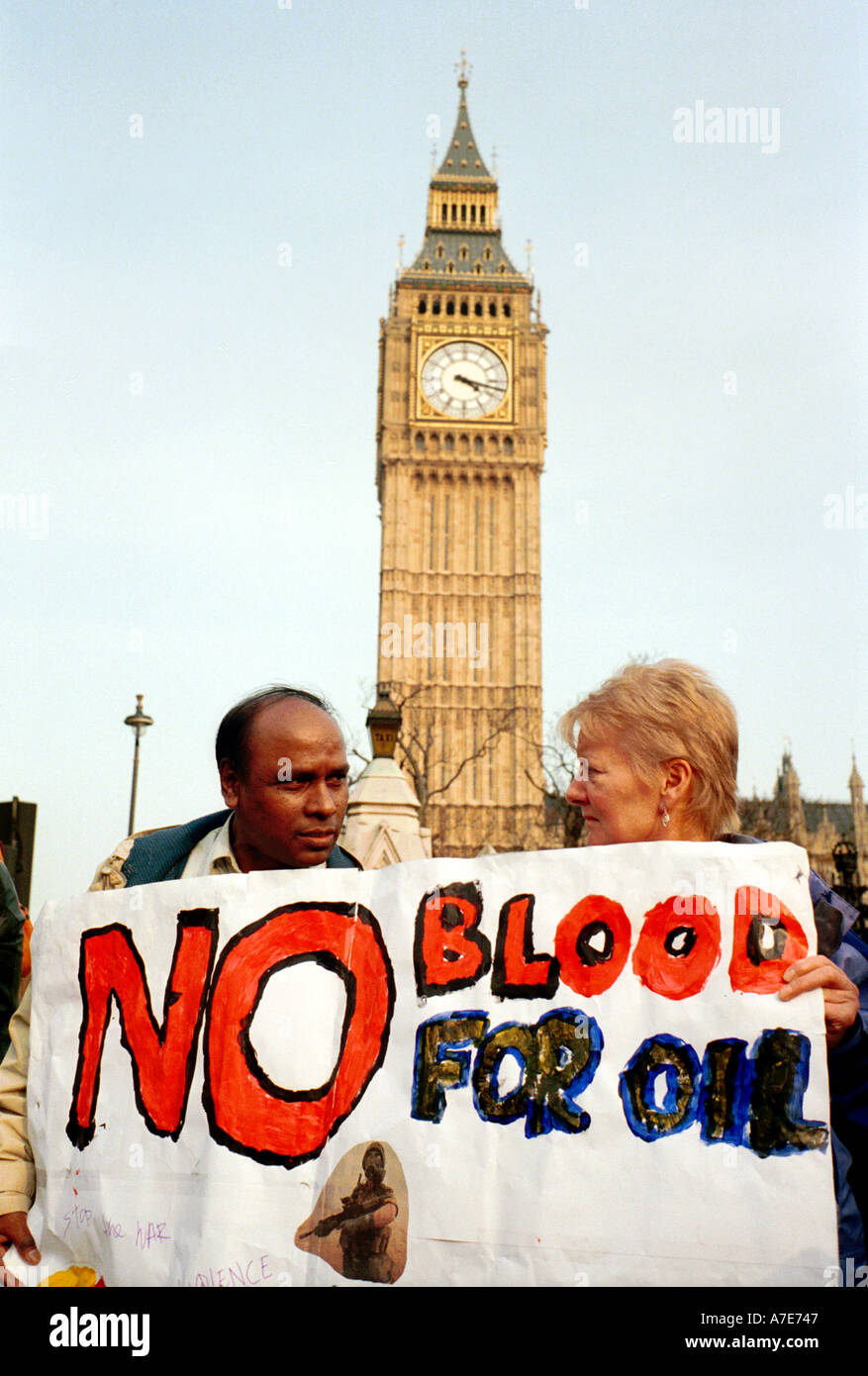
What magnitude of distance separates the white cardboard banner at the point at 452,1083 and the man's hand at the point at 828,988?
3cm

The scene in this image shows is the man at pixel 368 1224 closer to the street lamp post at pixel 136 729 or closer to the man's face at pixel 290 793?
the man's face at pixel 290 793

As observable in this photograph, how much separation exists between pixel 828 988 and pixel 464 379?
52981mm

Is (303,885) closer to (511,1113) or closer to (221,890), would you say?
(221,890)

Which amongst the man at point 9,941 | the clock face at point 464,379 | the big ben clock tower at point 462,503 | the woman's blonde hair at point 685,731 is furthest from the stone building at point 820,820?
the woman's blonde hair at point 685,731

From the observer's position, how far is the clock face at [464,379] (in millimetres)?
53000

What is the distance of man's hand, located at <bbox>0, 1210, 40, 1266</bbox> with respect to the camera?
7.39ft

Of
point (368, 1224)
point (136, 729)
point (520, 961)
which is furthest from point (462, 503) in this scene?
point (368, 1224)

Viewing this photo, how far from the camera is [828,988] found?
2.06m

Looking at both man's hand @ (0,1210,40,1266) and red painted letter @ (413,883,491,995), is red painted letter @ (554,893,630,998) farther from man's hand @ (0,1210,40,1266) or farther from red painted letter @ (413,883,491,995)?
man's hand @ (0,1210,40,1266)

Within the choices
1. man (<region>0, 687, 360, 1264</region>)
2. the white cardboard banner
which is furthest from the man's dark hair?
the white cardboard banner

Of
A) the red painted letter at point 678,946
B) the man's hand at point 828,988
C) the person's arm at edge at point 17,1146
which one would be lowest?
the person's arm at edge at point 17,1146

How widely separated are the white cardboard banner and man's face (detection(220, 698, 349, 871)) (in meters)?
0.34

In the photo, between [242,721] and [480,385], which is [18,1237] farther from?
[480,385]

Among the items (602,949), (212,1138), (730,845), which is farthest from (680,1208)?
(212,1138)
